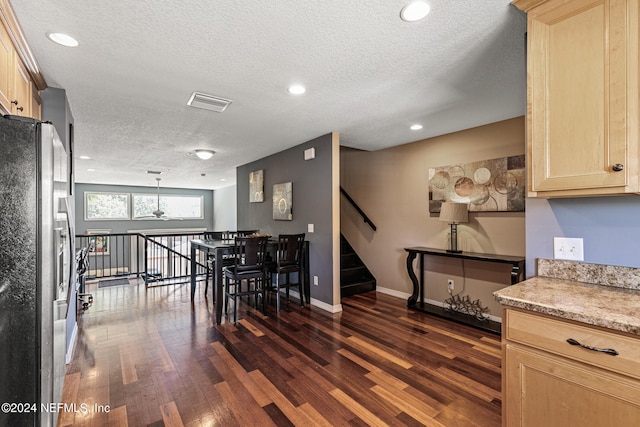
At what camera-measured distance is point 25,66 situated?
1971mm

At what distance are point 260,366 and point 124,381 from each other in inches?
39.9

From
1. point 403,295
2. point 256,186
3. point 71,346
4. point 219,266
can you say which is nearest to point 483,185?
point 403,295

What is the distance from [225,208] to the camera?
416 inches

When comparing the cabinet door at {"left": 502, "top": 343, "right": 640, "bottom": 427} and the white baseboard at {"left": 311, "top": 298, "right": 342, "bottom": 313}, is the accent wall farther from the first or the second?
the cabinet door at {"left": 502, "top": 343, "right": 640, "bottom": 427}

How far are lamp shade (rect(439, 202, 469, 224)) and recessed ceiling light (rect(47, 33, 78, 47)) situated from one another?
3645 millimetres

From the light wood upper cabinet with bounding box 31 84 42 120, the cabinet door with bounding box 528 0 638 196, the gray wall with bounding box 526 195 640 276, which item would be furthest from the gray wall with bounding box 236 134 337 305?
the light wood upper cabinet with bounding box 31 84 42 120

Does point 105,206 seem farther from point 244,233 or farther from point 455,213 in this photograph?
point 455,213

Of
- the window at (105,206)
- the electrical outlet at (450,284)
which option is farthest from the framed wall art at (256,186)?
the window at (105,206)

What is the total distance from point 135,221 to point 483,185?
10.4m

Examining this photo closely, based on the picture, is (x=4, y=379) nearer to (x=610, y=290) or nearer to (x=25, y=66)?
(x=25, y=66)

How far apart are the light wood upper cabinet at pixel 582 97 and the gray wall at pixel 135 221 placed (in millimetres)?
11016

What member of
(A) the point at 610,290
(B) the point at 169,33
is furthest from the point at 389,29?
(A) the point at 610,290

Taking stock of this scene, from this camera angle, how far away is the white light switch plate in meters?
1.48

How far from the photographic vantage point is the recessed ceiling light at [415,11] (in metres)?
1.51
